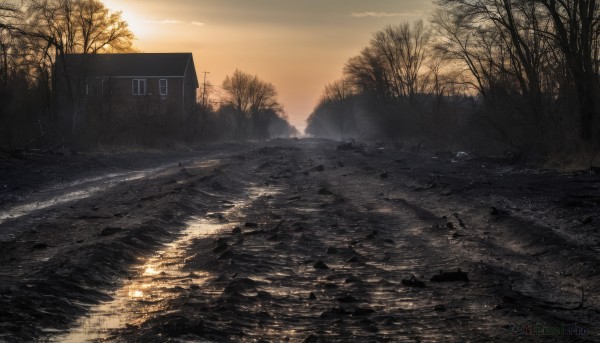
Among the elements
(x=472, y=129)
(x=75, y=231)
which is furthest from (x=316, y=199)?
(x=472, y=129)

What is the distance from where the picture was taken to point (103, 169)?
92.9 feet

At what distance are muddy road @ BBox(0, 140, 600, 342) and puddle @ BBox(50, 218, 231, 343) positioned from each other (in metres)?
0.02

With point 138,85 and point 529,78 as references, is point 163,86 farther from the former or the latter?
point 529,78

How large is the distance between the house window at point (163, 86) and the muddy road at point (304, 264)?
2467 inches

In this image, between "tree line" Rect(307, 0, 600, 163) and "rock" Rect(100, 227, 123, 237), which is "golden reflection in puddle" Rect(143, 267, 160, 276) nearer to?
"rock" Rect(100, 227, 123, 237)

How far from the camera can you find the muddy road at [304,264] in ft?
20.5

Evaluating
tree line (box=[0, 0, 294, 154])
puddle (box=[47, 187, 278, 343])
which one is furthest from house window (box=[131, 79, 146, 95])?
puddle (box=[47, 187, 278, 343])

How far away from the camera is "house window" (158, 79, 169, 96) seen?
80.4 meters

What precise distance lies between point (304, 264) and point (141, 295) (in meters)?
2.46

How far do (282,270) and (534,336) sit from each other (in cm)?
386

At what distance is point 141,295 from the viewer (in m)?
7.58

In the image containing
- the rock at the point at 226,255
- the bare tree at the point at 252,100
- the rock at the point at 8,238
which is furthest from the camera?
the bare tree at the point at 252,100

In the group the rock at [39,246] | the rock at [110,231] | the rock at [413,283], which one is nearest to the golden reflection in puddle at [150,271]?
the rock at [39,246]

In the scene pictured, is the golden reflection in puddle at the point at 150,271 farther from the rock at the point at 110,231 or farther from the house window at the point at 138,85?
the house window at the point at 138,85
